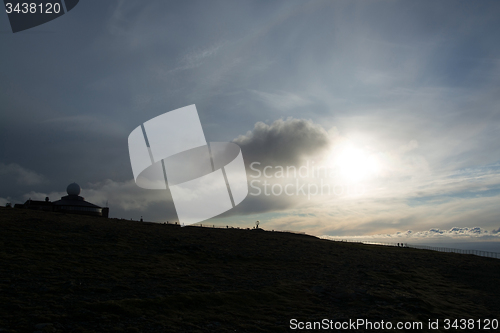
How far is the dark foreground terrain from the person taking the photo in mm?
11883

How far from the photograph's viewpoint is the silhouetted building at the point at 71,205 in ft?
177

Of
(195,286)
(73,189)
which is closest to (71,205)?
(73,189)

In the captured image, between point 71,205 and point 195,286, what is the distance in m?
48.2

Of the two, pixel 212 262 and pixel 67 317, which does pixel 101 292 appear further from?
pixel 212 262

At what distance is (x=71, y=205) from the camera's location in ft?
182

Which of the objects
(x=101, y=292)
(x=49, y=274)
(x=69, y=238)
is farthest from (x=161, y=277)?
(x=69, y=238)

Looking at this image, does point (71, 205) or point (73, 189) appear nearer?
point (71, 205)

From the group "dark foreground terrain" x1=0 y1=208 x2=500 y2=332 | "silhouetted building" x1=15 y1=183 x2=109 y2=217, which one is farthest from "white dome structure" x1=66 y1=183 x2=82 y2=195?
"dark foreground terrain" x1=0 y1=208 x2=500 y2=332

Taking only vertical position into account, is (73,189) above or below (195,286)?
above

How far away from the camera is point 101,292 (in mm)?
14297

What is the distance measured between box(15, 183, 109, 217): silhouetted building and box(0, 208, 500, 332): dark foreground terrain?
25.5 meters

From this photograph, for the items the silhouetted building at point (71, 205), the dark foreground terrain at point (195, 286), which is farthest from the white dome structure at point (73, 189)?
the dark foreground terrain at point (195, 286)

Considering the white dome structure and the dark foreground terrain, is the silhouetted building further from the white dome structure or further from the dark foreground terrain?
the dark foreground terrain

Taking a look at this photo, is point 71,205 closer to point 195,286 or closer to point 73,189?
point 73,189
